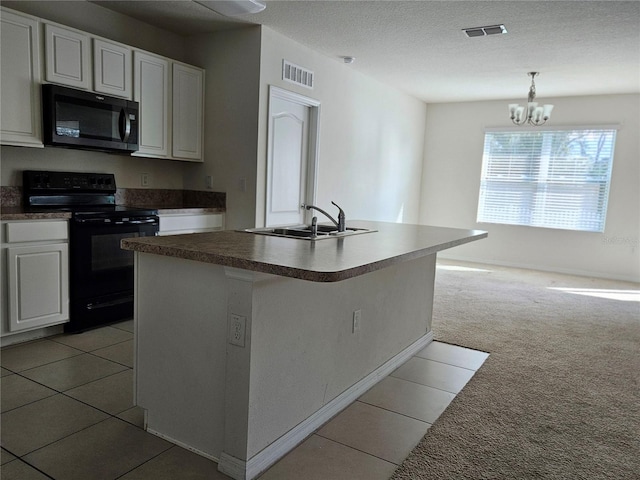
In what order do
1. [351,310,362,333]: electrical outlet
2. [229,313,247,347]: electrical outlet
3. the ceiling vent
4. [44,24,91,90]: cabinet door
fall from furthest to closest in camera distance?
1. the ceiling vent
2. [44,24,91,90]: cabinet door
3. [351,310,362,333]: electrical outlet
4. [229,313,247,347]: electrical outlet

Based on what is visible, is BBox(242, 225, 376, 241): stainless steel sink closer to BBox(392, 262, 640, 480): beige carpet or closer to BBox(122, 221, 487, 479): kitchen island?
BBox(122, 221, 487, 479): kitchen island

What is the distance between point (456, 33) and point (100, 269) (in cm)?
345

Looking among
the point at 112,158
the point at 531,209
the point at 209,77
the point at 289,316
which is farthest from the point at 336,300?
the point at 531,209

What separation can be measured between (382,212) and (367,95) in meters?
1.62

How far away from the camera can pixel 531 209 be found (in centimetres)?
717

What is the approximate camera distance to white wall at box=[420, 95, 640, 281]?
255 inches

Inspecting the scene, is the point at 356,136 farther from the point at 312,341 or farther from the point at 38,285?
the point at 312,341

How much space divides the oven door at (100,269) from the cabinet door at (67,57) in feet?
3.27

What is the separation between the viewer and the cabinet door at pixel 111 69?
360cm

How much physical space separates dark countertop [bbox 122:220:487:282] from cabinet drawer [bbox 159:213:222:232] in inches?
62.4

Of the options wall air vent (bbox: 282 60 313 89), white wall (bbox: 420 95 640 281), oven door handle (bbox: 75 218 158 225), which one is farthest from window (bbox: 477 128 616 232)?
oven door handle (bbox: 75 218 158 225)

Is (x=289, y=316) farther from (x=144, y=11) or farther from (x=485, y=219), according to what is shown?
(x=485, y=219)

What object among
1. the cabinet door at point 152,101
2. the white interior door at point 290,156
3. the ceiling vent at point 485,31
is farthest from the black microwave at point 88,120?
the ceiling vent at point 485,31

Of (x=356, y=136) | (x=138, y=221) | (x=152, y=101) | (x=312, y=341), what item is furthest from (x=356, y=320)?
(x=356, y=136)
